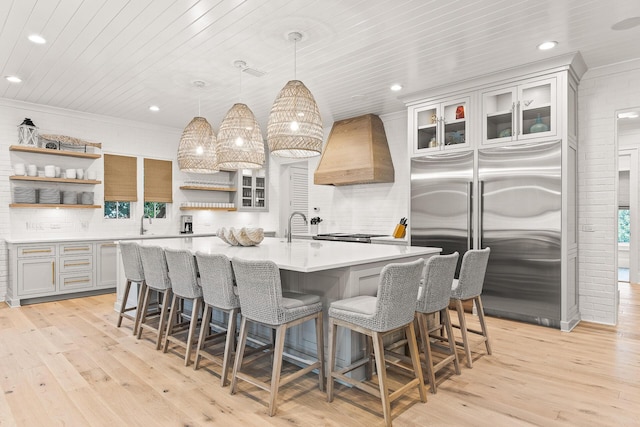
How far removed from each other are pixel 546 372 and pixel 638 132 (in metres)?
5.80

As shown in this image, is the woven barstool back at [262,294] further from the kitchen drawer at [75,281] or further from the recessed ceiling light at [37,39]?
the kitchen drawer at [75,281]

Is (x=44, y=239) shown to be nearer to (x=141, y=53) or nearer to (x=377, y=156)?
(x=141, y=53)

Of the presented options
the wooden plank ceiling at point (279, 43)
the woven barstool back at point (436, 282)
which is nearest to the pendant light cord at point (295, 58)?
the wooden plank ceiling at point (279, 43)

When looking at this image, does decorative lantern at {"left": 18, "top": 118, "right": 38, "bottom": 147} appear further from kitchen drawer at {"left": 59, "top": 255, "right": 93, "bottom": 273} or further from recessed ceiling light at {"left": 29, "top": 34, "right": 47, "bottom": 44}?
recessed ceiling light at {"left": 29, "top": 34, "right": 47, "bottom": 44}

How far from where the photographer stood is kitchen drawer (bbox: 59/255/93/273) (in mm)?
5266

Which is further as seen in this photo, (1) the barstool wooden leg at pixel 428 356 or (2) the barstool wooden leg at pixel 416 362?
(1) the barstool wooden leg at pixel 428 356

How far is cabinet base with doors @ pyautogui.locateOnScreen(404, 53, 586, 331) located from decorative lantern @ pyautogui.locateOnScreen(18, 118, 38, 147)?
5452 mm

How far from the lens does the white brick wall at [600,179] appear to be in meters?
4.05

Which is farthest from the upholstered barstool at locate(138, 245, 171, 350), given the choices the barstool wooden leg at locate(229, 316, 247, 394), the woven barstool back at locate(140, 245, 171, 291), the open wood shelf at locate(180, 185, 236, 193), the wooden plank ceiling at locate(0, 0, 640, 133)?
the open wood shelf at locate(180, 185, 236, 193)

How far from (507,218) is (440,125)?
1.43 metres

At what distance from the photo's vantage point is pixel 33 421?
2191 mm

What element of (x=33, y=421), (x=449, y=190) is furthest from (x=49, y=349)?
(x=449, y=190)

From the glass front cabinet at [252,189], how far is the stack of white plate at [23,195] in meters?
3.28

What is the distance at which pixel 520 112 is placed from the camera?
13.7ft
